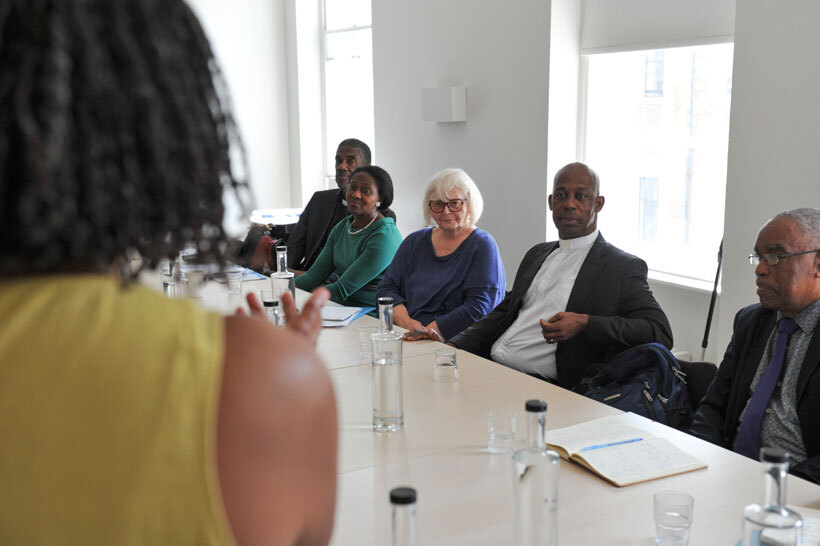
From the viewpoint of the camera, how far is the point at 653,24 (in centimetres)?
459

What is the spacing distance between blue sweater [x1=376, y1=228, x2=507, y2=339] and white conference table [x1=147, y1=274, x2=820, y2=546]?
1.33 m

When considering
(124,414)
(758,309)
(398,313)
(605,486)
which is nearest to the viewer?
(124,414)

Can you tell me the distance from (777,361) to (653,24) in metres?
2.74

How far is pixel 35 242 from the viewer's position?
69 centimetres

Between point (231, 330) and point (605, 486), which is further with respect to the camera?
point (605, 486)

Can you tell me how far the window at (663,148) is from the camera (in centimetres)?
439

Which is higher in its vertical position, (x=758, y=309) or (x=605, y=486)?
(x=758, y=309)

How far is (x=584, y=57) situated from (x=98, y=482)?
497cm

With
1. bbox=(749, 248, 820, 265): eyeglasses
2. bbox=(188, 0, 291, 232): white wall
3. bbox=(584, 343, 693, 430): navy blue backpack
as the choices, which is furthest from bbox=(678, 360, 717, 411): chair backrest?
bbox=(188, 0, 291, 232): white wall

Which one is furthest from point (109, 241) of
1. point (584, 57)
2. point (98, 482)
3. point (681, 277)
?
point (584, 57)

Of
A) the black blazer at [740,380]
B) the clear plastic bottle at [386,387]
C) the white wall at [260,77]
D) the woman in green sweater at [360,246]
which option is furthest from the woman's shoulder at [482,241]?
the white wall at [260,77]

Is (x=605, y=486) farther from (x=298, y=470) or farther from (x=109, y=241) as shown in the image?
(x=109, y=241)

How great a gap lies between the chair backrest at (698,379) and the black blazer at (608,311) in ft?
0.90

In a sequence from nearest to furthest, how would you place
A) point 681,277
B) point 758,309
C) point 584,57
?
point 758,309
point 681,277
point 584,57
